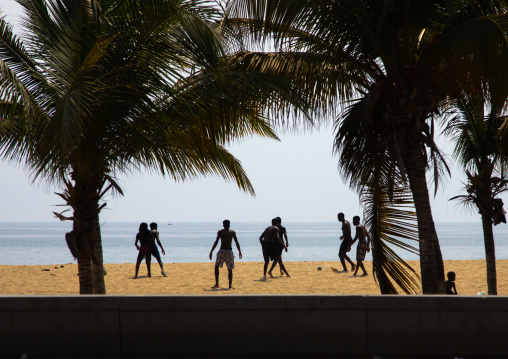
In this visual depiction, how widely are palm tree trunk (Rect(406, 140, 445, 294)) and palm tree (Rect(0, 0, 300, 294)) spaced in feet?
6.72

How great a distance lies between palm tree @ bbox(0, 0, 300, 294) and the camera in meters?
7.09

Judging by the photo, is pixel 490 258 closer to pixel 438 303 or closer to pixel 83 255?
pixel 438 303

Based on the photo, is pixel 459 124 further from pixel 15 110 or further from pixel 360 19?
pixel 15 110

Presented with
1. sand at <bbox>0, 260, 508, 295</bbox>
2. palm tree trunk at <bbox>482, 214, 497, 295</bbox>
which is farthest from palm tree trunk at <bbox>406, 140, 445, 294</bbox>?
sand at <bbox>0, 260, 508, 295</bbox>

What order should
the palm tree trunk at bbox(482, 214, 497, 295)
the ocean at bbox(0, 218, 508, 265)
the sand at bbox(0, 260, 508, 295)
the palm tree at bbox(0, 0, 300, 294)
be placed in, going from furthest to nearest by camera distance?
the ocean at bbox(0, 218, 508, 265) < the sand at bbox(0, 260, 508, 295) < the palm tree trunk at bbox(482, 214, 497, 295) < the palm tree at bbox(0, 0, 300, 294)

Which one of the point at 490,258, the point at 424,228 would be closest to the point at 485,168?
the point at 490,258

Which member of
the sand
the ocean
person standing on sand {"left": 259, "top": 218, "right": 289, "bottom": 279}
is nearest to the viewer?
the sand

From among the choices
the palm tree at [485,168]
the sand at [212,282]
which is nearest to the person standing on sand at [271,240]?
the sand at [212,282]

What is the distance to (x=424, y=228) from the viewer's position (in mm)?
7559

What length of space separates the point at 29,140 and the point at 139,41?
2.08 metres

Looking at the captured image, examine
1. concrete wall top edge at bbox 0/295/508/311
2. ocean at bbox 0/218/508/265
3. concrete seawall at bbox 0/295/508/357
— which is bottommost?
ocean at bbox 0/218/508/265

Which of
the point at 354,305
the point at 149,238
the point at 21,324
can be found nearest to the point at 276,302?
the point at 354,305

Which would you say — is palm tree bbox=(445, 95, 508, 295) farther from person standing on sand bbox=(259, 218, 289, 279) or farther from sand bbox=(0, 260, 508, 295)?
person standing on sand bbox=(259, 218, 289, 279)

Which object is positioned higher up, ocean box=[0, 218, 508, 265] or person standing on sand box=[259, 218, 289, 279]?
person standing on sand box=[259, 218, 289, 279]
